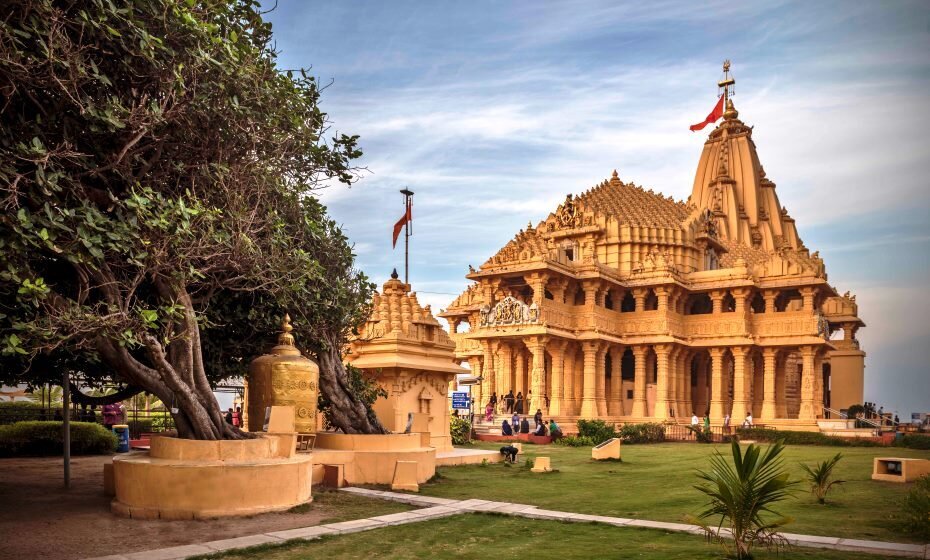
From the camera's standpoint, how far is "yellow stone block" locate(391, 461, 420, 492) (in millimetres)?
15164

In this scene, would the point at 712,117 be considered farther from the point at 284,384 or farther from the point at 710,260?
the point at 284,384

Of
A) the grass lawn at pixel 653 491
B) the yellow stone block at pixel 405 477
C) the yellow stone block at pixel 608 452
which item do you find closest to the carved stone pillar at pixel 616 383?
the grass lawn at pixel 653 491

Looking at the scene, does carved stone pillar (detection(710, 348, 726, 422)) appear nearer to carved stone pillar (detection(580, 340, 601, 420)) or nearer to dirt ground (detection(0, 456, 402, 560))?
carved stone pillar (detection(580, 340, 601, 420))

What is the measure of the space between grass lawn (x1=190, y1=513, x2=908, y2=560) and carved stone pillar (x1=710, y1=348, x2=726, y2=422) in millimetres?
32890

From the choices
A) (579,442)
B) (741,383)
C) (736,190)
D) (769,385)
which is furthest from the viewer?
(736,190)

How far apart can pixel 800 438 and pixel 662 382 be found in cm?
1065

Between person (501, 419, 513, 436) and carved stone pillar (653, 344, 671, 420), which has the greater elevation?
carved stone pillar (653, 344, 671, 420)

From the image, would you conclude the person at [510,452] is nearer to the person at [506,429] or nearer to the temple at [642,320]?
the person at [506,429]

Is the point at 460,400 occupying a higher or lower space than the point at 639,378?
higher

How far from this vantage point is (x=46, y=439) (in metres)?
22.0

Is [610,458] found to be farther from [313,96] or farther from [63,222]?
[63,222]

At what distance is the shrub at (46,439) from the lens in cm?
2150

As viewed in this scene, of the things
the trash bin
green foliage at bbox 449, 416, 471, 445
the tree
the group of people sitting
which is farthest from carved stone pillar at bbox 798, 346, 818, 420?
the tree

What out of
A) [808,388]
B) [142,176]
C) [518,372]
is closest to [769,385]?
[808,388]
